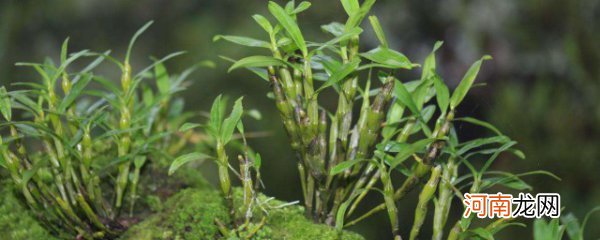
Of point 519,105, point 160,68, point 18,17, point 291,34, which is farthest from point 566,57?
point 18,17

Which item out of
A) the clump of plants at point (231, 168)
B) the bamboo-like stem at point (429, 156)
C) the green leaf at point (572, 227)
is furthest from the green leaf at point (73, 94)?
the green leaf at point (572, 227)

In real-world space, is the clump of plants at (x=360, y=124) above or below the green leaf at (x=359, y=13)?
below

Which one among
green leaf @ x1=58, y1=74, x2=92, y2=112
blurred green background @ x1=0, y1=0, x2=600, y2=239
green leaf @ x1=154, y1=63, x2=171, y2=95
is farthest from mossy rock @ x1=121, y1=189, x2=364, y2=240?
blurred green background @ x1=0, y1=0, x2=600, y2=239

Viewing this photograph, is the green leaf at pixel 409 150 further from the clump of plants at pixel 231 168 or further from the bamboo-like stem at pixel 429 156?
Answer: the clump of plants at pixel 231 168

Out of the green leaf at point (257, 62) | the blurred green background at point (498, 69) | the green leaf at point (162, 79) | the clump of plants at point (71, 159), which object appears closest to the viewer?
the green leaf at point (257, 62)

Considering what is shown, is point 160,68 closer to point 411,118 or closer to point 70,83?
point 70,83

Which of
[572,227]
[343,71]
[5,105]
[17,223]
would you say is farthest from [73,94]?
[572,227]

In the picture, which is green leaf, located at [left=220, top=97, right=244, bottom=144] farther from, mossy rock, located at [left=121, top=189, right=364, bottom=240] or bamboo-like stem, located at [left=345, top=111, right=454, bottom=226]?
bamboo-like stem, located at [left=345, top=111, right=454, bottom=226]

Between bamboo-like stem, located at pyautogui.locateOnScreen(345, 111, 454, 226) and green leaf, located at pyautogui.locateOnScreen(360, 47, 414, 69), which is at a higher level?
green leaf, located at pyautogui.locateOnScreen(360, 47, 414, 69)
